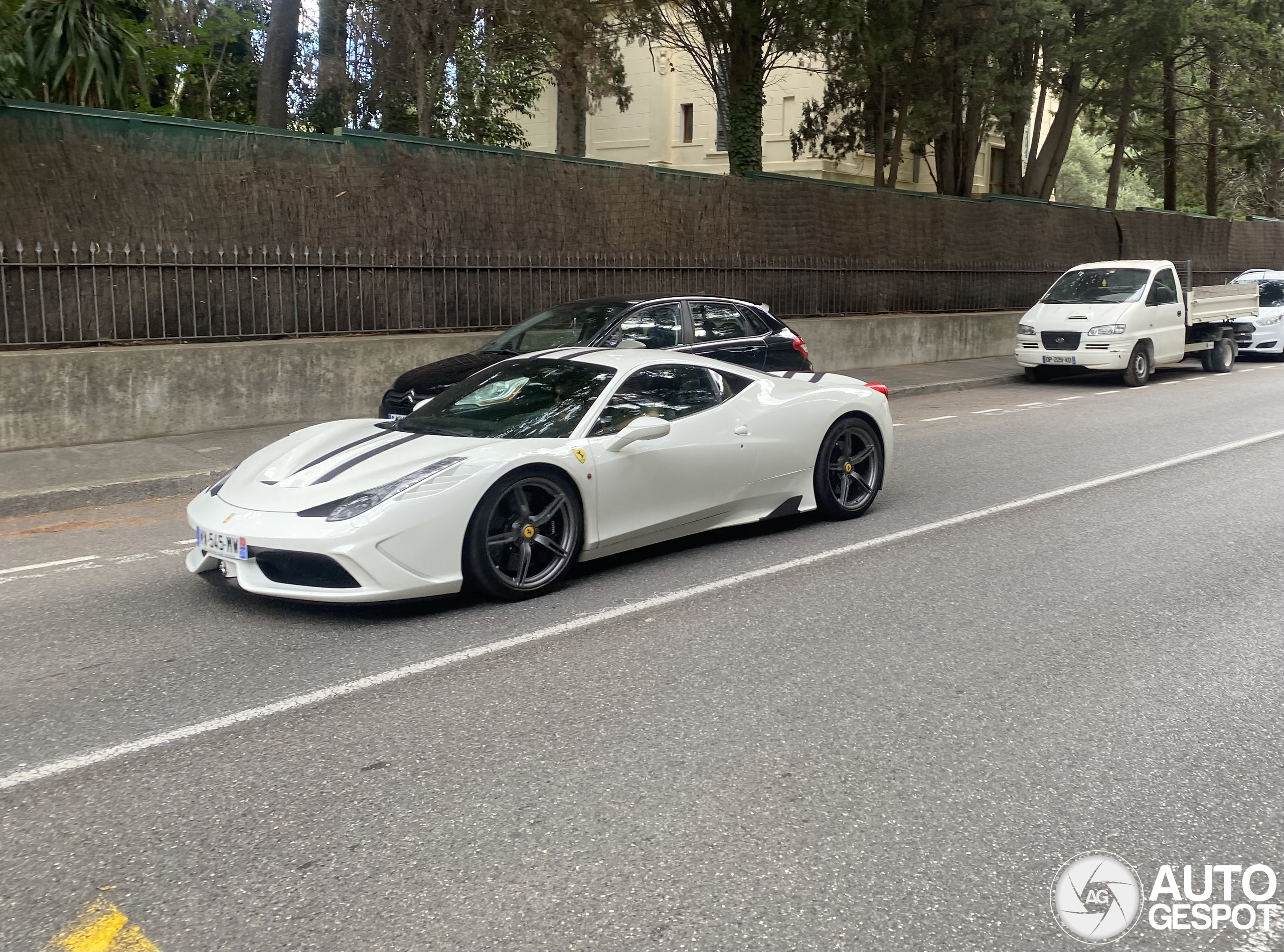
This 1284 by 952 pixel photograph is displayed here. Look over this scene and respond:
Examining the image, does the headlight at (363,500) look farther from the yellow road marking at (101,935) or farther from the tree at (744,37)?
the tree at (744,37)

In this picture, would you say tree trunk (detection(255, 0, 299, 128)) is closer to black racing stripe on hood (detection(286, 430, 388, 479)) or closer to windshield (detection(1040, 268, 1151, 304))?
windshield (detection(1040, 268, 1151, 304))

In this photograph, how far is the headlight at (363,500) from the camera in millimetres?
5423

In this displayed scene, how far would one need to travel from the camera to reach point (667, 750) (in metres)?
4.08

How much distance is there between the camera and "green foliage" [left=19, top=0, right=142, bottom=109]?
40.7 feet

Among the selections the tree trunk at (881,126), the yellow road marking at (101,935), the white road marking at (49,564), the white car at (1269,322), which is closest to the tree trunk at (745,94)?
the tree trunk at (881,126)

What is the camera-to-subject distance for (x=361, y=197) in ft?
44.4

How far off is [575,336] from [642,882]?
27.2 ft

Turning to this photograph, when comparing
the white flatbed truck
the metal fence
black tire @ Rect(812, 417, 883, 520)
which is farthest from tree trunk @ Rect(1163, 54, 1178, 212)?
black tire @ Rect(812, 417, 883, 520)

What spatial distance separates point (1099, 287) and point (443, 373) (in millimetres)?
11858

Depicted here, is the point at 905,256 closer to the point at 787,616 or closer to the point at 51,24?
the point at 51,24

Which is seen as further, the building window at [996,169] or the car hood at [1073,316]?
the building window at [996,169]

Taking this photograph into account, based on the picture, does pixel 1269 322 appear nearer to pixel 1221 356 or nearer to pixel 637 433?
pixel 1221 356

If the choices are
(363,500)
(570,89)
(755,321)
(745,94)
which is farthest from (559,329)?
(745,94)

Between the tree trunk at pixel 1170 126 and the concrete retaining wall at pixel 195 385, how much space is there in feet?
72.4
